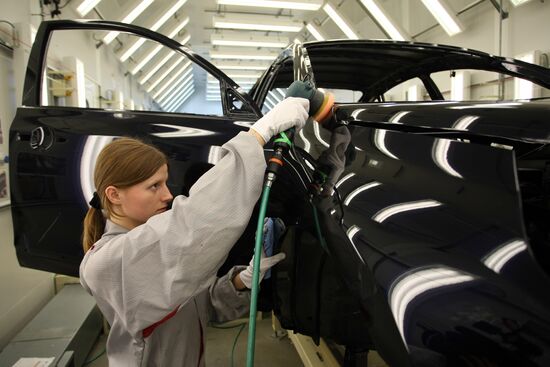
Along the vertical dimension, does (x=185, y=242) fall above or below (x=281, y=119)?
below

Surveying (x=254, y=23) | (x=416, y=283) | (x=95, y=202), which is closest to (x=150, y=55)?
(x=254, y=23)

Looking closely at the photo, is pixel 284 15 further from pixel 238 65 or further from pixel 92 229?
pixel 92 229

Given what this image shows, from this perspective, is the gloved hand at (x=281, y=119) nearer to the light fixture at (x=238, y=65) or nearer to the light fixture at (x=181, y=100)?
the light fixture at (x=238, y=65)

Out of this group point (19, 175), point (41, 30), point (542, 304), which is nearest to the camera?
point (542, 304)

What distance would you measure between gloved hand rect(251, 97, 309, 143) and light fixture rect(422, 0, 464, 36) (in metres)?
4.07

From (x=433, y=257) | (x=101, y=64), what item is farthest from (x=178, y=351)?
(x=101, y=64)

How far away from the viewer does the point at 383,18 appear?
4879 millimetres

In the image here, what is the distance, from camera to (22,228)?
4.86ft

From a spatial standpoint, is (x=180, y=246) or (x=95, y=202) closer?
(x=180, y=246)

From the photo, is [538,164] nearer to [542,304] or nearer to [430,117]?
[430,117]

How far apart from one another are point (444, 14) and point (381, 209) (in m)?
4.48

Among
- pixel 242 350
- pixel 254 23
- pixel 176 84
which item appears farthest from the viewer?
pixel 176 84

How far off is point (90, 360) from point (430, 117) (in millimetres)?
2721

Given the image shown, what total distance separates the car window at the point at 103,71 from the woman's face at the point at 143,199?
862 millimetres
